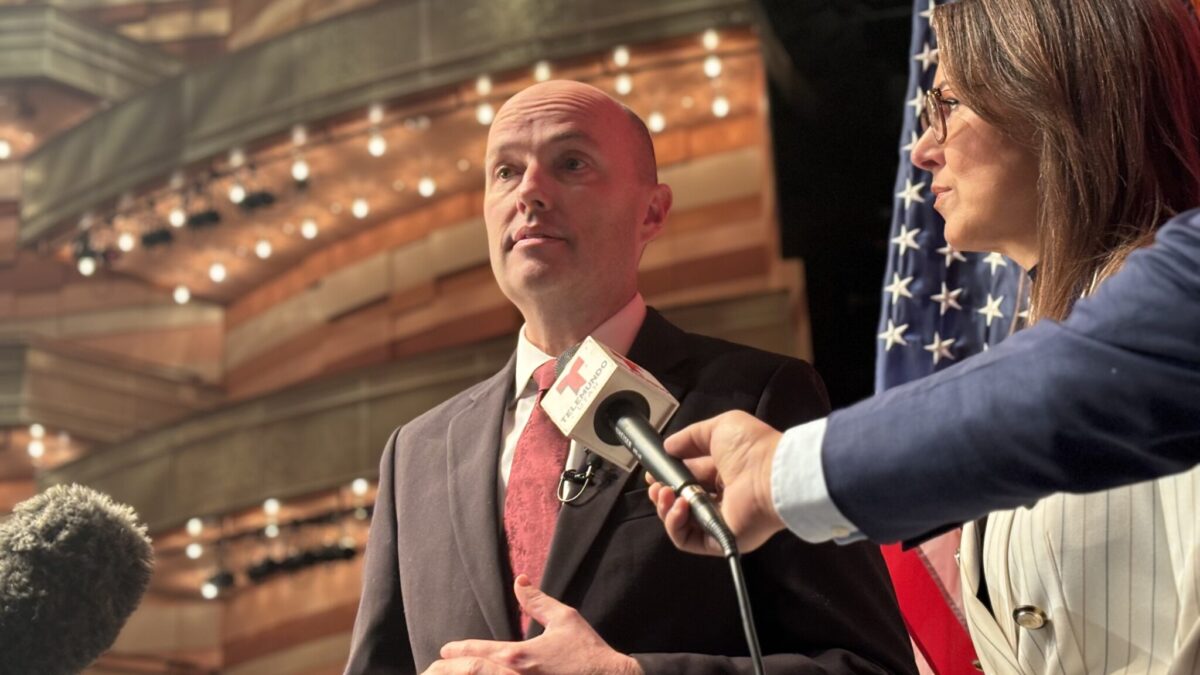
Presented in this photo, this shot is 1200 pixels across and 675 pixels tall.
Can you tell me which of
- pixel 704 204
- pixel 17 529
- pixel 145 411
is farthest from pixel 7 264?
pixel 17 529

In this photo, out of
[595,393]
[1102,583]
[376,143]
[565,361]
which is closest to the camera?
[595,393]

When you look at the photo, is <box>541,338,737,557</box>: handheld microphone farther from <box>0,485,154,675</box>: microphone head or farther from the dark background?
the dark background

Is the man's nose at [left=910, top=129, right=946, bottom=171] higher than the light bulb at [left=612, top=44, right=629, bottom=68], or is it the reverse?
the light bulb at [left=612, top=44, right=629, bottom=68]

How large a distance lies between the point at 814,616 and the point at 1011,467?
0.69 metres

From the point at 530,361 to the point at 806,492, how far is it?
3.07 ft

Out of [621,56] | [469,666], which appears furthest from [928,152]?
[621,56]

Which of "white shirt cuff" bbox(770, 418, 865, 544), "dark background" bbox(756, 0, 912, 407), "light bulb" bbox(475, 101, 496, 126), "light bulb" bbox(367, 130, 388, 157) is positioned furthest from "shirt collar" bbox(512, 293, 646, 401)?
"light bulb" bbox(367, 130, 388, 157)

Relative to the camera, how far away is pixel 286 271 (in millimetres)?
14531

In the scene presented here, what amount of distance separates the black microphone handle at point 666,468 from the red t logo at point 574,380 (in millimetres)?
50

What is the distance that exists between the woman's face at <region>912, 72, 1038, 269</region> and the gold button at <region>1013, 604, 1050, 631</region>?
1.60 feet

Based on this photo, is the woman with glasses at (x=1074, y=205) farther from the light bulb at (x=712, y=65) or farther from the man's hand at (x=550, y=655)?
the light bulb at (x=712, y=65)

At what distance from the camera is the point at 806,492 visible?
1.33m

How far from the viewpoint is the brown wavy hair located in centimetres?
181

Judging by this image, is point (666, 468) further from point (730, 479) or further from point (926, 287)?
point (926, 287)
